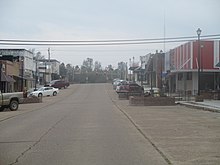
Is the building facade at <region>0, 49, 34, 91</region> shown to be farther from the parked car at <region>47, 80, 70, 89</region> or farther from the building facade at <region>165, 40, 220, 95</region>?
the building facade at <region>165, 40, 220, 95</region>

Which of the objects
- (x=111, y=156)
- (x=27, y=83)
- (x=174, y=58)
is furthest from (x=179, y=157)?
(x=27, y=83)

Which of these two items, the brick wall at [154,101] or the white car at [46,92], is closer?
the brick wall at [154,101]

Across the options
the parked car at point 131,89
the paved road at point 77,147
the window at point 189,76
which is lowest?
the paved road at point 77,147

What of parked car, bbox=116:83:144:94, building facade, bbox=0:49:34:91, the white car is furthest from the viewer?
building facade, bbox=0:49:34:91

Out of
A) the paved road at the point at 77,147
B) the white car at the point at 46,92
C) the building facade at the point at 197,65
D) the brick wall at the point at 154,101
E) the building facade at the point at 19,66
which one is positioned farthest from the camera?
the building facade at the point at 19,66

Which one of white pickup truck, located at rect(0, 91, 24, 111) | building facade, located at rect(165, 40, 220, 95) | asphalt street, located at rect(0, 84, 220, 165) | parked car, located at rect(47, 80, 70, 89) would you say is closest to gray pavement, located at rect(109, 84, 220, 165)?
asphalt street, located at rect(0, 84, 220, 165)

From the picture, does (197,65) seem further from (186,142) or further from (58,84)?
(58,84)

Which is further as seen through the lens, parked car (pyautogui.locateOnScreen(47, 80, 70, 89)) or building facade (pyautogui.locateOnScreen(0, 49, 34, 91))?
parked car (pyautogui.locateOnScreen(47, 80, 70, 89))

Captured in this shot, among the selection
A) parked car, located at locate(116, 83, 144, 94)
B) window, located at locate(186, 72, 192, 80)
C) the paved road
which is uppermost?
window, located at locate(186, 72, 192, 80)

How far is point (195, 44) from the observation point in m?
49.5

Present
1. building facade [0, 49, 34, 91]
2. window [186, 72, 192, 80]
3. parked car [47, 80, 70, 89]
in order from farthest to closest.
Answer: parked car [47, 80, 70, 89]
building facade [0, 49, 34, 91]
window [186, 72, 192, 80]

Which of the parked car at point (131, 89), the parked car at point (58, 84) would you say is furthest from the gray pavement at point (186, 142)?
the parked car at point (58, 84)

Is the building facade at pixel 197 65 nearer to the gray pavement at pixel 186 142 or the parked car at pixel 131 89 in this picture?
the parked car at pixel 131 89

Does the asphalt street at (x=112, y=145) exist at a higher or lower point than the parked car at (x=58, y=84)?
lower
